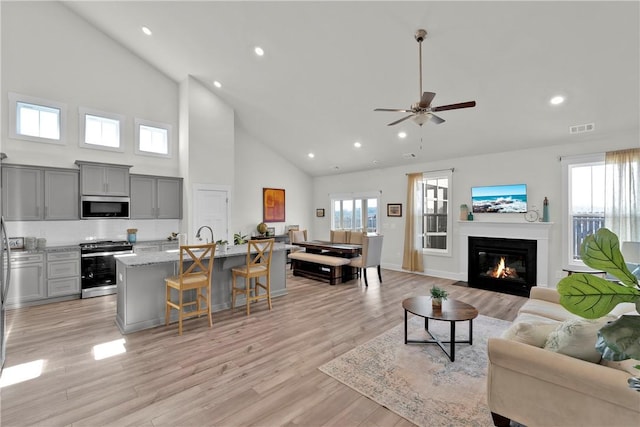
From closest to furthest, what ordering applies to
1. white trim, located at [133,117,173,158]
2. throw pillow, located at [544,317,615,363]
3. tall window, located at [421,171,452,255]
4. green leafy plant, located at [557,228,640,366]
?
green leafy plant, located at [557,228,640,366] < throw pillow, located at [544,317,615,363] < white trim, located at [133,117,173,158] < tall window, located at [421,171,452,255]

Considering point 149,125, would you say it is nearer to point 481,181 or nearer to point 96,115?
point 96,115

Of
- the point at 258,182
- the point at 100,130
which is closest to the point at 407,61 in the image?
the point at 258,182

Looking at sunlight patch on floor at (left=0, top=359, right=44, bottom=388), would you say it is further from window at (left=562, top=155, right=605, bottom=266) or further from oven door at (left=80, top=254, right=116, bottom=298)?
window at (left=562, top=155, right=605, bottom=266)

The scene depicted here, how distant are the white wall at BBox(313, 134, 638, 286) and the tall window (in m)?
0.14

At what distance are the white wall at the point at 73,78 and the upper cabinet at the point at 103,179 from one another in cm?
36

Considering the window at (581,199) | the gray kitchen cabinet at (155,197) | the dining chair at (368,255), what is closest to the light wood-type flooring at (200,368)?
the dining chair at (368,255)

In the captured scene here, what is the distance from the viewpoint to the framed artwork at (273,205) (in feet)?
27.6

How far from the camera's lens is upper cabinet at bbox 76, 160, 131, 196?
206 inches

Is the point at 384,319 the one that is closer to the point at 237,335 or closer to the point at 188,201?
the point at 237,335

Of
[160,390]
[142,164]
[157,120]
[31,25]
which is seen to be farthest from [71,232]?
[160,390]

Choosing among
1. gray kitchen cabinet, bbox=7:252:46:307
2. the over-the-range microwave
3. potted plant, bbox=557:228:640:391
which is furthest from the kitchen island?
potted plant, bbox=557:228:640:391

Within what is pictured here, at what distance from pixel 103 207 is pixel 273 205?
4.11 meters

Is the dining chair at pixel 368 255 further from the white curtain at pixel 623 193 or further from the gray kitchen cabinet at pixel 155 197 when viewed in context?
the gray kitchen cabinet at pixel 155 197

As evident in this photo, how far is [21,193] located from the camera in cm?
474
